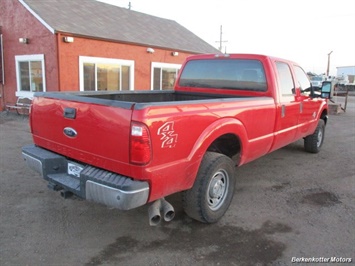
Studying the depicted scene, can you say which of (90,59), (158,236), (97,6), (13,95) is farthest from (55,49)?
(158,236)

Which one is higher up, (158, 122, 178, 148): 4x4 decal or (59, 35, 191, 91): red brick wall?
(59, 35, 191, 91): red brick wall

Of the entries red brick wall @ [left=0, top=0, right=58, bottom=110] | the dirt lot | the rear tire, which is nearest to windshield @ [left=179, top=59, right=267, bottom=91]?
the dirt lot

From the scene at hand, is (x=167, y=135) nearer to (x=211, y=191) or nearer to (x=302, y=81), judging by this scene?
(x=211, y=191)

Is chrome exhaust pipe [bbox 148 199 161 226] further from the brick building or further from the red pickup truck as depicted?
the brick building

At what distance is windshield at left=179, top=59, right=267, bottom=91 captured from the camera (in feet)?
15.9

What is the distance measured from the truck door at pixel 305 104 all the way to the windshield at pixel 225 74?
112 cm

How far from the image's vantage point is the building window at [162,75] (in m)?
15.3

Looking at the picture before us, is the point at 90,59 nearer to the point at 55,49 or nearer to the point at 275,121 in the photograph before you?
the point at 55,49

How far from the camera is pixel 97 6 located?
1564 cm

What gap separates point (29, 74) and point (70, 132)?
11136mm

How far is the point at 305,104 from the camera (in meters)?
5.84

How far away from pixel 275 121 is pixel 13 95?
496 inches

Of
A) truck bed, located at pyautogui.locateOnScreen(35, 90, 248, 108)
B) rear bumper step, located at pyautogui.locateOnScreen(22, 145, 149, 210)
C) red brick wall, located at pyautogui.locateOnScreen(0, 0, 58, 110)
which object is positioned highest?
red brick wall, located at pyautogui.locateOnScreen(0, 0, 58, 110)

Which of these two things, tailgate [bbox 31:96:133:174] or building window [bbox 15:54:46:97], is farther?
building window [bbox 15:54:46:97]
